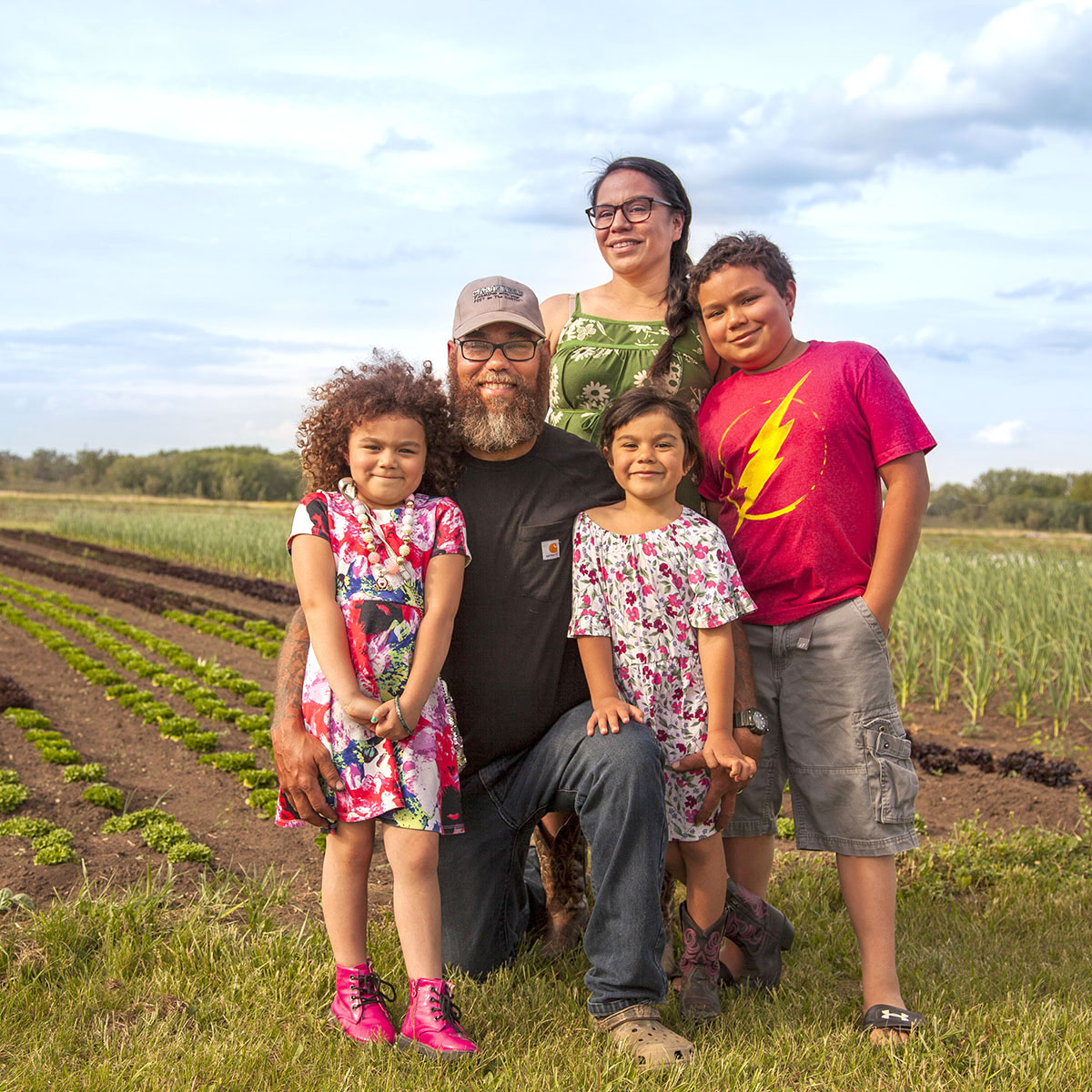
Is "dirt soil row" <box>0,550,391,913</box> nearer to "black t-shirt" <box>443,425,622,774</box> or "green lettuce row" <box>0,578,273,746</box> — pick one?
"green lettuce row" <box>0,578,273,746</box>

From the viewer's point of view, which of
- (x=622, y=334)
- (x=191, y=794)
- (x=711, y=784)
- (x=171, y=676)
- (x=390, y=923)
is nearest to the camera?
(x=711, y=784)

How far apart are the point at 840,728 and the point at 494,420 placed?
54.4 inches

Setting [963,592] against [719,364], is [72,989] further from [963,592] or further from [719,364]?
[963,592]

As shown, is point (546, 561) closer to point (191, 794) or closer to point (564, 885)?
point (564, 885)

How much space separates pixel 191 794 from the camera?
17.1 feet

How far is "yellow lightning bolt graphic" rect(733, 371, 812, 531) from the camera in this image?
2867mm

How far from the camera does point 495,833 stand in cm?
311

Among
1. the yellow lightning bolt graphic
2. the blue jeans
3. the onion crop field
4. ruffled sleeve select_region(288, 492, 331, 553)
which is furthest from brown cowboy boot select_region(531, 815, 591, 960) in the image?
ruffled sleeve select_region(288, 492, 331, 553)

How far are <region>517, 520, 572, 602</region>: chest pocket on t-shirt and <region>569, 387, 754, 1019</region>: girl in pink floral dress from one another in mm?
148

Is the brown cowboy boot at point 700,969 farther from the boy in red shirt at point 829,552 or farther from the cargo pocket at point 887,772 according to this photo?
the cargo pocket at point 887,772

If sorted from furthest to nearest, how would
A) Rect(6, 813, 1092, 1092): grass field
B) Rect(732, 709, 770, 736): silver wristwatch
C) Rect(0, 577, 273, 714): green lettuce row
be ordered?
1. Rect(0, 577, 273, 714): green lettuce row
2. Rect(732, 709, 770, 736): silver wristwatch
3. Rect(6, 813, 1092, 1092): grass field

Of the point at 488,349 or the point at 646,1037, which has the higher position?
the point at 488,349

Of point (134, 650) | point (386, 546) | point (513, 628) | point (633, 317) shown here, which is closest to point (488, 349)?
point (633, 317)

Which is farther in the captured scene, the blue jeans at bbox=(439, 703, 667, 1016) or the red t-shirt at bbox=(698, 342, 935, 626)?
the red t-shirt at bbox=(698, 342, 935, 626)
